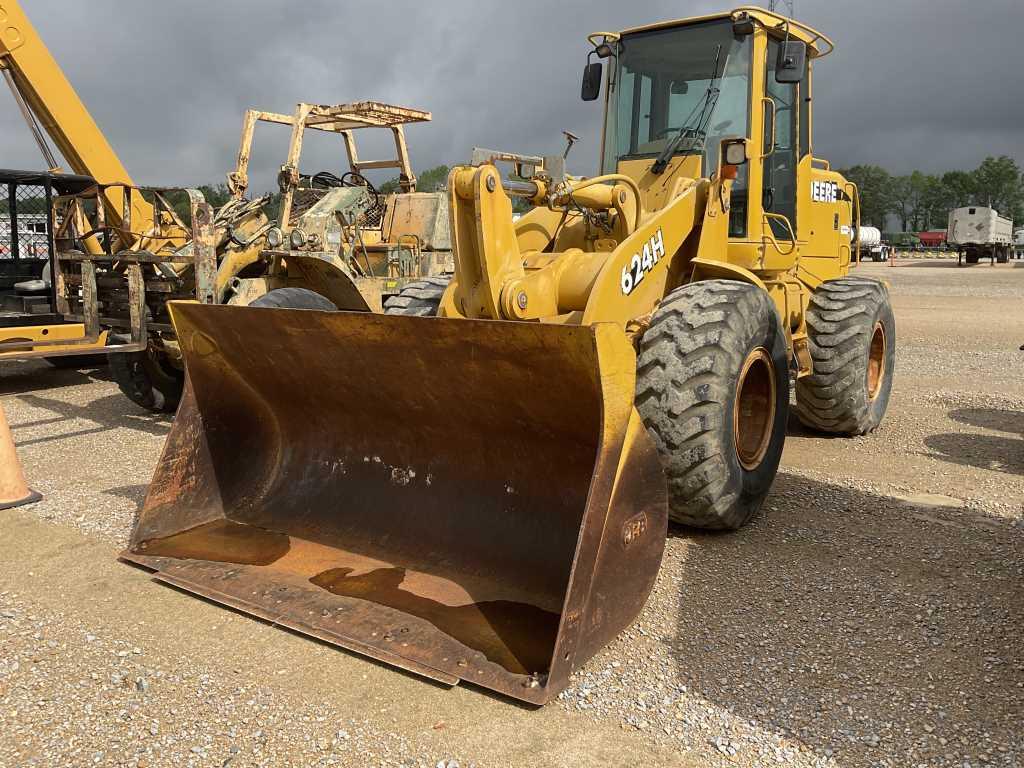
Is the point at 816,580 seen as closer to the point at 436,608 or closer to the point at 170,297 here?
the point at 436,608

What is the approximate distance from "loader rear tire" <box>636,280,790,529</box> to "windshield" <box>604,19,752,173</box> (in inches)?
57.9

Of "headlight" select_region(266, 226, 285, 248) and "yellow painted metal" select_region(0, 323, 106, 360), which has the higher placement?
"headlight" select_region(266, 226, 285, 248)

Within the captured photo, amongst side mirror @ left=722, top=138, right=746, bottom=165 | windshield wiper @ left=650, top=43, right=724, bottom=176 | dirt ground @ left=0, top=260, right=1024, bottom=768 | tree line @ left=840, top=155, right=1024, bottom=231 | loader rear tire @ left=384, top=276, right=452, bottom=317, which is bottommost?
dirt ground @ left=0, top=260, right=1024, bottom=768

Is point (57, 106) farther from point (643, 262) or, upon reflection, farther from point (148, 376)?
point (643, 262)

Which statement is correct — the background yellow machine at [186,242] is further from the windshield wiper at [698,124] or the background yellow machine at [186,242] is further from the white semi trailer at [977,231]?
the white semi trailer at [977,231]

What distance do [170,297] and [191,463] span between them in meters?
3.46

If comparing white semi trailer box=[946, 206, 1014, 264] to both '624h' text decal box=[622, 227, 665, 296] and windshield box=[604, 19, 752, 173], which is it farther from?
'624h' text decal box=[622, 227, 665, 296]

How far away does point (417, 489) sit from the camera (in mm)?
4102

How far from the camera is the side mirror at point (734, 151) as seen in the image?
477 cm

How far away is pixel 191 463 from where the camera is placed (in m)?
4.37

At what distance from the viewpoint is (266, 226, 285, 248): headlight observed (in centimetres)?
805

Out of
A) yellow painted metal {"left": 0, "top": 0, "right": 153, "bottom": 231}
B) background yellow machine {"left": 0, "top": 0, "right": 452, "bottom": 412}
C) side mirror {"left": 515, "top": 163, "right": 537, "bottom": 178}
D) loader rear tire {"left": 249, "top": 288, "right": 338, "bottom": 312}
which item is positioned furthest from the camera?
yellow painted metal {"left": 0, "top": 0, "right": 153, "bottom": 231}

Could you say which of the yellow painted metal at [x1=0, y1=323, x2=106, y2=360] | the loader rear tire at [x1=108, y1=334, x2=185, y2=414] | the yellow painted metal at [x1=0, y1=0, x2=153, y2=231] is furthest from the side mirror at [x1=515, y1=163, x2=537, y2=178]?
the yellow painted metal at [x1=0, y1=0, x2=153, y2=231]

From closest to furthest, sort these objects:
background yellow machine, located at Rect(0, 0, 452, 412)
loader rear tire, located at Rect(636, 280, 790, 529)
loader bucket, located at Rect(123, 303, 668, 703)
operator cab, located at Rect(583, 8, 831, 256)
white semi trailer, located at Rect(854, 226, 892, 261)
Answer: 1. loader bucket, located at Rect(123, 303, 668, 703)
2. loader rear tire, located at Rect(636, 280, 790, 529)
3. operator cab, located at Rect(583, 8, 831, 256)
4. background yellow machine, located at Rect(0, 0, 452, 412)
5. white semi trailer, located at Rect(854, 226, 892, 261)
